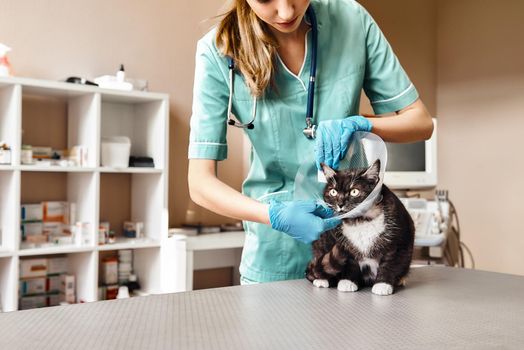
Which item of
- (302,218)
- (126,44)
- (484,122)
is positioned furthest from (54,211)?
(484,122)

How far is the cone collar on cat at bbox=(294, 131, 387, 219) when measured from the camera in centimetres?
100

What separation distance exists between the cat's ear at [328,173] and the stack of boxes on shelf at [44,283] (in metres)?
1.85

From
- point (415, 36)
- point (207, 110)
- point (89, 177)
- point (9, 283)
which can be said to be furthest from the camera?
point (415, 36)

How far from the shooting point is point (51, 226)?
2.52m

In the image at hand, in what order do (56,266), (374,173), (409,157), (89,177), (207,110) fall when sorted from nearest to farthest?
1. (374,173)
2. (207,110)
3. (89,177)
4. (56,266)
5. (409,157)

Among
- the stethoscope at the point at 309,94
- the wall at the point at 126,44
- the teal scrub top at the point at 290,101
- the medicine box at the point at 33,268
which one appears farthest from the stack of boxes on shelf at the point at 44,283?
the stethoscope at the point at 309,94

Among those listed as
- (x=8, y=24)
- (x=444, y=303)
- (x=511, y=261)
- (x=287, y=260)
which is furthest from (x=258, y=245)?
(x=511, y=261)

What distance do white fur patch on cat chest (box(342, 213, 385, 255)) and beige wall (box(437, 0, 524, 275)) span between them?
2880 millimetres

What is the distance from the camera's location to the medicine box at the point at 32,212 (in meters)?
2.46

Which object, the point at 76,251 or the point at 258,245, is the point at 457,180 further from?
the point at 258,245

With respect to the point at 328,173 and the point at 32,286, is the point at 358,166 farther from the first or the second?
the point at 32,286

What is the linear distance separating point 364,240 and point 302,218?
0.13 m

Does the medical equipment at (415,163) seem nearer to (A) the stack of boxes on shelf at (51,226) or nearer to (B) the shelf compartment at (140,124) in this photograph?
(B) the shelf compartment at (140,124)

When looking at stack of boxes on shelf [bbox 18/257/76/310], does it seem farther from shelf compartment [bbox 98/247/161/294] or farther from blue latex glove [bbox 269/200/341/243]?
blue latex glove [bbox 269/200/341/243]
